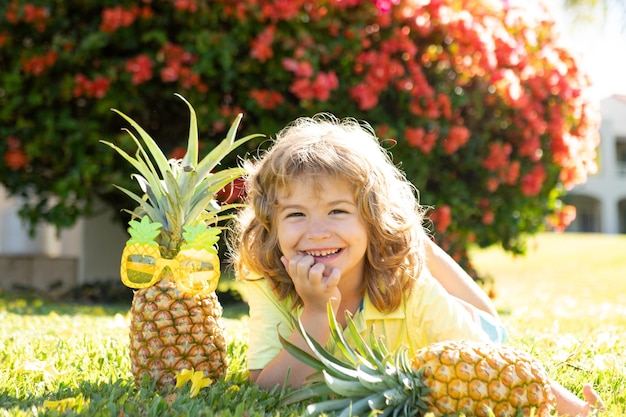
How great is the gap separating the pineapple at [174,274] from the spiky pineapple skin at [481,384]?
844 millimetres

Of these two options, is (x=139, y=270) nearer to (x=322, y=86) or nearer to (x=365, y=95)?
(x=322, y=86)

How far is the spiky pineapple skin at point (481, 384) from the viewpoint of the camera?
203 centimetres

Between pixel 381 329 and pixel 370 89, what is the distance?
3430 mm

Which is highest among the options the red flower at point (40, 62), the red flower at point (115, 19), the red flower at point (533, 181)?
the red flower at point (115, 19)

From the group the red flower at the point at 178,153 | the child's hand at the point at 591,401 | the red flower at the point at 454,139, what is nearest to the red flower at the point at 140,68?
the red flower at the point at 178,153

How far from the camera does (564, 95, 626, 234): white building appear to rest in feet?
115

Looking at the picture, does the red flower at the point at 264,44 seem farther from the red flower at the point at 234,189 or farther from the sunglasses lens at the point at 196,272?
the sunglasses lens at the point at 196,272

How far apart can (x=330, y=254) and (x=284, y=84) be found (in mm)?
3722

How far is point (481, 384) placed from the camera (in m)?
2.03

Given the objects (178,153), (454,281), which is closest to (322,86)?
(178,153)

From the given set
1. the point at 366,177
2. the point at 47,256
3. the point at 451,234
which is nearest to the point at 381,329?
the point at 366,177

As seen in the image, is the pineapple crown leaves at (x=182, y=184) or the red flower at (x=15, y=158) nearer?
the pineapple crown leaves at (x=182, y=184)

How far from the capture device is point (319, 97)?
18.8 feet

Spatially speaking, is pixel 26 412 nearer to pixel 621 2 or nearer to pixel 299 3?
pixel 299 3
